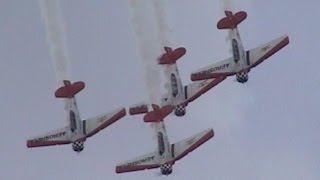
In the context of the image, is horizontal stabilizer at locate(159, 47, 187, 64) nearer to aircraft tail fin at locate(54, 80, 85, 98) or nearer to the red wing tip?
aircraft tail fin at locate(54, 80, 85, 98)

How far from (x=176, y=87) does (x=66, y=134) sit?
20.7 feet

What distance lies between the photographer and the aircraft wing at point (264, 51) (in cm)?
10906

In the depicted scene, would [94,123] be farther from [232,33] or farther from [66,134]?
[232,33]

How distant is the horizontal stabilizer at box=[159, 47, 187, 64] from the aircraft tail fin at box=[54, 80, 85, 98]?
434 centimetres

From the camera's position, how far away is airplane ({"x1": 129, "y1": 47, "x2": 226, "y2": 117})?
108125 millimetres

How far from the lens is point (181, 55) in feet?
356

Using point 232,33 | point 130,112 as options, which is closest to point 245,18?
point 232,33

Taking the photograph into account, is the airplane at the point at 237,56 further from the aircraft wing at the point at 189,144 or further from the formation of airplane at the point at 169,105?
the aircraft wing at the point at 189,144

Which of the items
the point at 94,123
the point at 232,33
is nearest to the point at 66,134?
the point at 94,123

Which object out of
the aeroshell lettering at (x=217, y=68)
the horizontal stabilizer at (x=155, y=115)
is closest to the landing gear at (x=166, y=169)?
the horizontal stabilizer at (x=155, y=115)

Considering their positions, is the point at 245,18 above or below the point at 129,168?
above

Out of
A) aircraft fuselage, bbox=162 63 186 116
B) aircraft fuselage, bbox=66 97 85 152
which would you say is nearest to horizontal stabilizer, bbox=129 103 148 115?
aircraft fuselage, bbox=162 63 186 116

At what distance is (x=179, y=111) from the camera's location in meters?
110

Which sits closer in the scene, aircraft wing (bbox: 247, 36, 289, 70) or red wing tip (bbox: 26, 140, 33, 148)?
aircraft wing (bbox: 247, 36, 289, 70)
